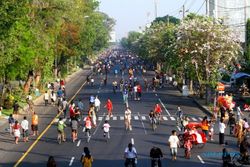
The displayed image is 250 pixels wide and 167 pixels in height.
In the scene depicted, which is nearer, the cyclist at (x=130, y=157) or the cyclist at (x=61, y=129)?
the cyclist at (x=130, y=157)

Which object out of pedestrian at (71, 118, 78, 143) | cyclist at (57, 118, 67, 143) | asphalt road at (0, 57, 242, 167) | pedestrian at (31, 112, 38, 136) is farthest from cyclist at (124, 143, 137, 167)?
pedestrian at (31, 112, 38, 136)

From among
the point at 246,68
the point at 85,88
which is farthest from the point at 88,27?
the point at 246,68

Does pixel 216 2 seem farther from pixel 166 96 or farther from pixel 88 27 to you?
pixel 166 96

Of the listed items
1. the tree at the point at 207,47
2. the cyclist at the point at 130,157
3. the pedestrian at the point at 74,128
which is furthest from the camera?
the tree at the point at 207,47

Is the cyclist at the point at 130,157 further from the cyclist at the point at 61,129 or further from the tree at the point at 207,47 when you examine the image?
the tree at the point at 207,47

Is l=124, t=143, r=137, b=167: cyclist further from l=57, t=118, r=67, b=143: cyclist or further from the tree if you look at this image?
the tree

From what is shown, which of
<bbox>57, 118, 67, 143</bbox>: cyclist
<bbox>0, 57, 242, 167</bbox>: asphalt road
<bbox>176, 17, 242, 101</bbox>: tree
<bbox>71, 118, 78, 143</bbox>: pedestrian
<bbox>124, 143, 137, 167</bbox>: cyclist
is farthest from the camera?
<bbox>176, 17, 242, 101</bbox>: tree

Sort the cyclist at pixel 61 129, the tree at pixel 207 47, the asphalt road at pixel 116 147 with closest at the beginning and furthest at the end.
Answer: the asphalt road at pixel 116 147 → the cyclist at pixel 61 129 → the tree at pixel 207 47

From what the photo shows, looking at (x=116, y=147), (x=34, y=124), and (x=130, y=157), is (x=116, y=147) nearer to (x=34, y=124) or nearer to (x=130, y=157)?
(x=34, y=124)

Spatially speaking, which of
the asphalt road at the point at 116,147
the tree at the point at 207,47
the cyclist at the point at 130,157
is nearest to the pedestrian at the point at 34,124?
the asphalt road at the point at 116,147

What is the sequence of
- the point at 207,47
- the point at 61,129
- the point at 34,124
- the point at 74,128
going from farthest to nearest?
the point at 207,47 → the point at 34,124 → the point at 74,128 → the point at 61,129

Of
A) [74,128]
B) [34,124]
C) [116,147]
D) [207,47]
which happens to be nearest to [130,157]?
[116,147]

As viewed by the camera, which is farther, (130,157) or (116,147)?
(116,147)

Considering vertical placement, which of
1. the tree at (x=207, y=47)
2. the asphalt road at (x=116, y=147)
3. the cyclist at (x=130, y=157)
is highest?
the tree at (x=207, y=47)
